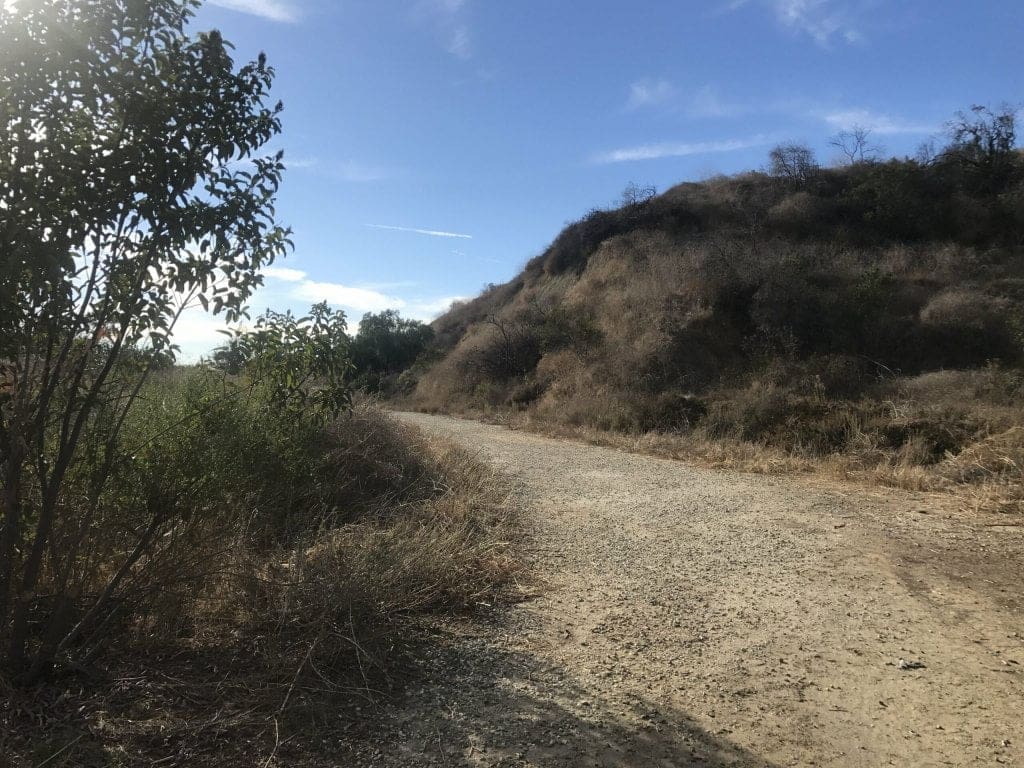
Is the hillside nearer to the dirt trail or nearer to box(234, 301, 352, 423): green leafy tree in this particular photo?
the dirt trail

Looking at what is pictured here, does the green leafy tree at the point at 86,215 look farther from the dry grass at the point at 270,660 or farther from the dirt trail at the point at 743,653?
the dirt trail at the point at 743,653

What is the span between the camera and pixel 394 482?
22.7 feet

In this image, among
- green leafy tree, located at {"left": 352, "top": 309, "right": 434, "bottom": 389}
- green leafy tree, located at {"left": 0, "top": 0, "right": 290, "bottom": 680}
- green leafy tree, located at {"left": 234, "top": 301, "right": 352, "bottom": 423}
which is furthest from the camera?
green leafy tree, located at {"left": 352, "top": 309, "right": 434, "bottom": 389}

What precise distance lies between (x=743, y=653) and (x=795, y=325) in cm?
1606

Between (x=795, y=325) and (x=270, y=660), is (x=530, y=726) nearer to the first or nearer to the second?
(x=270, y=660)

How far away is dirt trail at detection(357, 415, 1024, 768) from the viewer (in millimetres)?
2773

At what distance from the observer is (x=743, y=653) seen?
362 centimetres

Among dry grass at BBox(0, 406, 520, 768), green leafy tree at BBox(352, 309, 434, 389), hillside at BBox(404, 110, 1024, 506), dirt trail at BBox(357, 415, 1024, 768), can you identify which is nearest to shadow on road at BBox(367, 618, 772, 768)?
dirt trail at BBox(357, 415, 1024, 768)

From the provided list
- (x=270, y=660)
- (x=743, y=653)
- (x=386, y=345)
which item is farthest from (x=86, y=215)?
(x=386, y=345)

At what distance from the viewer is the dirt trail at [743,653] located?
2773 millimetres

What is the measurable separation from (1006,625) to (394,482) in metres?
5.11

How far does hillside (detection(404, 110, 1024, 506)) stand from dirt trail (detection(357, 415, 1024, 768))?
8.99ft

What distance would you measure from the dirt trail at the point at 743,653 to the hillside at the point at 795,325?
2739mm

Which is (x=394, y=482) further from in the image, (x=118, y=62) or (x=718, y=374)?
(x=718, y=374)
